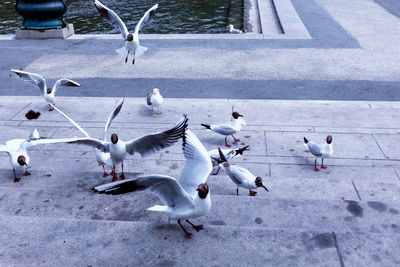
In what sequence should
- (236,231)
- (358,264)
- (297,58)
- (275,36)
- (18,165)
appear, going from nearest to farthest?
(358,264), (236,231), (18,165), (297,58), (275,36)

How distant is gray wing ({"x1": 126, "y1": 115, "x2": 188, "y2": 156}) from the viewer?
4.39 meters

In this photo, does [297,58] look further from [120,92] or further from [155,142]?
[155,142]

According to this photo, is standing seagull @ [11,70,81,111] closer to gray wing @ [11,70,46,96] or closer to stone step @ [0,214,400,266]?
gray wing @ [11,70,46,96]

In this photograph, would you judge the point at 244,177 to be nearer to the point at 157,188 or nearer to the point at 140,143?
the point at 140,143

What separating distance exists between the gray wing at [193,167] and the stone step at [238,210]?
411mm

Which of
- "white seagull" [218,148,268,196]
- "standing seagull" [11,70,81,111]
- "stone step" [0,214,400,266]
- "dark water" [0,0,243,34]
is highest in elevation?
"stone step" [0,214,400,266]

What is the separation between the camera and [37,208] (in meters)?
4.60

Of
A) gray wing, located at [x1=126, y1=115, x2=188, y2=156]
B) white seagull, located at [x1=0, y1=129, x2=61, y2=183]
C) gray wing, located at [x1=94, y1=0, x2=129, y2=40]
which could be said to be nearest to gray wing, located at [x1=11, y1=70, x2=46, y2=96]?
gray wing, located at [x1=94, y1=0, x2=129, y2=40]

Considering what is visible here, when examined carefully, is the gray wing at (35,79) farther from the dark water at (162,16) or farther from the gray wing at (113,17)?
the dark water at (162,16)

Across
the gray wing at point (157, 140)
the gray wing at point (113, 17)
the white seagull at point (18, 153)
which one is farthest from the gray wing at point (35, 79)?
the gray wing at point (157, 140)

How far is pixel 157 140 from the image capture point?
15.8ft

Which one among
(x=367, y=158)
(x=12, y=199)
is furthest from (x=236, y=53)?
(x=12, y=199)

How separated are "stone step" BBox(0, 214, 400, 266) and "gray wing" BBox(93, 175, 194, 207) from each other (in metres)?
0.38

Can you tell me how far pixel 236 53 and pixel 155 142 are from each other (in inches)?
326
